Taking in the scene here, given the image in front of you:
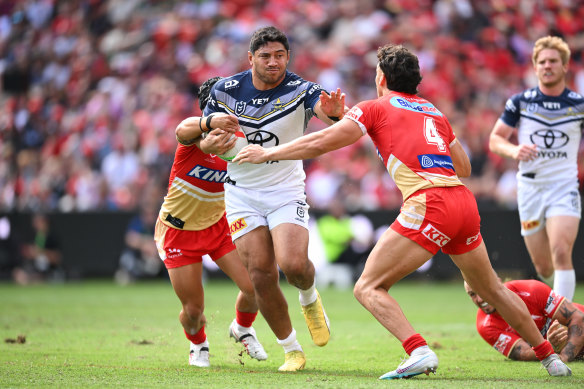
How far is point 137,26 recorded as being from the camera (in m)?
23.1

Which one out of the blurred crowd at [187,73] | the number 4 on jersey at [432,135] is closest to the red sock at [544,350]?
the number 4 on jersey at [432,135]

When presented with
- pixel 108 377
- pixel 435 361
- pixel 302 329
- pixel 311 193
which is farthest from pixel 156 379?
pixel 311 193

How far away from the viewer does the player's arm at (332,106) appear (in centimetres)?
640

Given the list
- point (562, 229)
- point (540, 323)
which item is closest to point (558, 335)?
point (540, 323)

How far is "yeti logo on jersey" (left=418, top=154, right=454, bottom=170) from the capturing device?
605cm

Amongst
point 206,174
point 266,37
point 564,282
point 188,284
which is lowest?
point 564,282

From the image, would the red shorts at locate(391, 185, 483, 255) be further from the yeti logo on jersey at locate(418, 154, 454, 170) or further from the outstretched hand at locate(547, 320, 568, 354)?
the outstretched hand at locate(547, 320, 568, 354)

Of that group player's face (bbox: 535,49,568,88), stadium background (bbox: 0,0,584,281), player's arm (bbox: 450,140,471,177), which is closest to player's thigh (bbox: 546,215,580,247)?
player's face (bbox: 535,49,568,88)

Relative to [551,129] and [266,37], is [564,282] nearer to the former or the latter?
[551,129]

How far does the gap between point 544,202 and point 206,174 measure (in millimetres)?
3992

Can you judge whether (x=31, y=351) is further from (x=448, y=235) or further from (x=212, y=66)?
(x=212, y=66)

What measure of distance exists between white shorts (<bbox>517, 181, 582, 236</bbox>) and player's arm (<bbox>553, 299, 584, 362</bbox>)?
74.1 inches

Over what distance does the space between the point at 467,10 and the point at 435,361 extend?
14953 mm

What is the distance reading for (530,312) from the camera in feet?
24.2
